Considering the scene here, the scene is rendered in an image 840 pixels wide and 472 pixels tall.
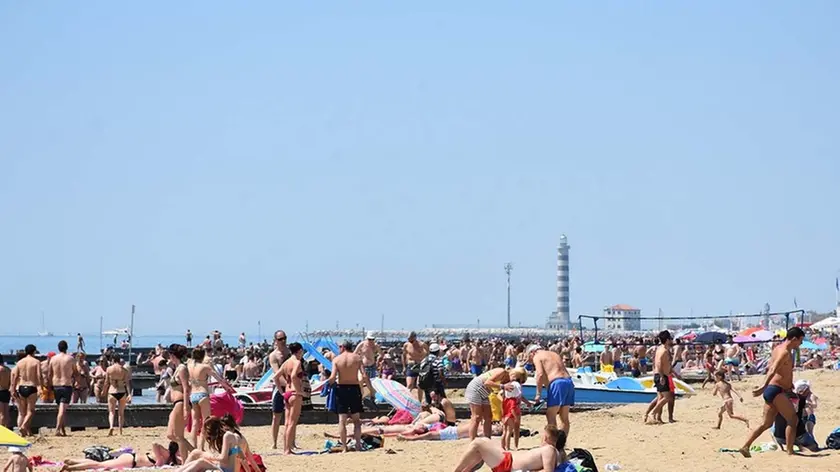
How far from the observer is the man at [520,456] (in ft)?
33.9

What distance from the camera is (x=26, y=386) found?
16531 mm

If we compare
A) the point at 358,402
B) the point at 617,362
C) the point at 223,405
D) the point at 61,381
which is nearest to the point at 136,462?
the point at 223,405

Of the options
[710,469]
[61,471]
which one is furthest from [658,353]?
[61,471]

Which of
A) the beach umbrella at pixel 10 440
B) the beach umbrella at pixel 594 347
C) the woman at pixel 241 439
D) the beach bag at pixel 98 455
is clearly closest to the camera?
the woman at pixel 241 439

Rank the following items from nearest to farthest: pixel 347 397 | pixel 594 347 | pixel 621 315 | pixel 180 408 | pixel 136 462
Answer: pixel 136 462, pixel 180 408, pixel 347 397, pixel 594 347, pixel 621 315

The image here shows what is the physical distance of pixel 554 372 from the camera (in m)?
13.2

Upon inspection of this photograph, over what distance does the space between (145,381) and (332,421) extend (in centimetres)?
1594

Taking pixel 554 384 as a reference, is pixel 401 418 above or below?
below

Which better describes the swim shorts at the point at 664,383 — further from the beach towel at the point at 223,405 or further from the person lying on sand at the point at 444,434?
the beach towel at the point at 223,405

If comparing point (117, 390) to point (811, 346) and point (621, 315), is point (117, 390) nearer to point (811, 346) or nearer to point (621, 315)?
point (811, 346)

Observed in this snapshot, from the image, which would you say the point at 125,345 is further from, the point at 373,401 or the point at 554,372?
the point at 554,372

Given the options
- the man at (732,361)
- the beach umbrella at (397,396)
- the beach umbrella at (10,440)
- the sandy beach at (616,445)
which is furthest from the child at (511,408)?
the man at (732,361)

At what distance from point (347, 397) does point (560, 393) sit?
2.30 meters

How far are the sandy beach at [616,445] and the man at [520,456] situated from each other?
4.93 ft
